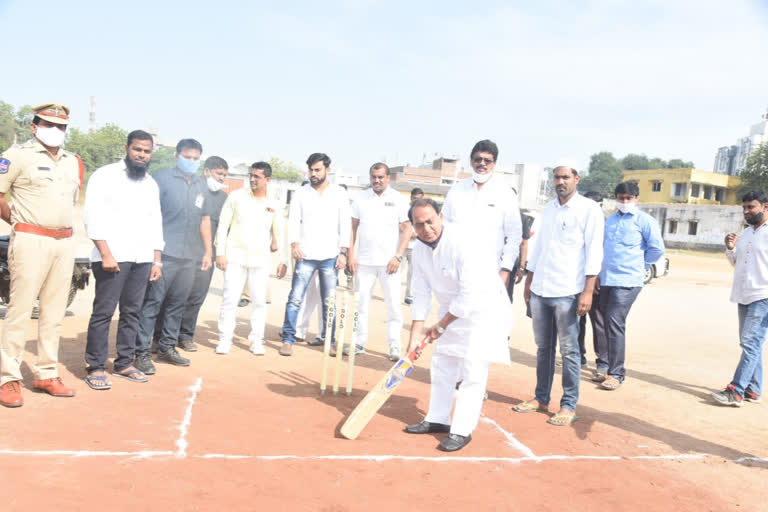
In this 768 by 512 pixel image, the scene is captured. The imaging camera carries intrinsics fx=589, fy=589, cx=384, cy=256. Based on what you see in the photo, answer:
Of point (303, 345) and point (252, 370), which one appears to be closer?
point (252, 370)

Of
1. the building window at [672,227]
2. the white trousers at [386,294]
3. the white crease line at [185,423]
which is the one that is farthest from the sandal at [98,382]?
the building window at [672,227]

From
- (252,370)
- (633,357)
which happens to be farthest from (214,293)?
(633,357)

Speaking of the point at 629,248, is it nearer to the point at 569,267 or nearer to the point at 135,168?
the point at 569,267

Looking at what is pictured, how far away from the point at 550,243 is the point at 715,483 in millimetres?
2343

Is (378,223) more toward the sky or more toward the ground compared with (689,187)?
more toward the ground

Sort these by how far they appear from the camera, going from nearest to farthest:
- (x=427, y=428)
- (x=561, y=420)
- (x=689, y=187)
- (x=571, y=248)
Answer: (x=427, y=428) < (x=561, y=420) < (x=571, y=248) < (x=689, y=187)

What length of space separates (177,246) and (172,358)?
1.26m

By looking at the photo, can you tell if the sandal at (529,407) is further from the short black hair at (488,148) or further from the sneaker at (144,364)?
the sneaker at (144,364)

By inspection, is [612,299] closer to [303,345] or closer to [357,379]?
[357,379]

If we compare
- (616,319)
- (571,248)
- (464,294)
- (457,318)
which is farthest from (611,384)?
(464,294)

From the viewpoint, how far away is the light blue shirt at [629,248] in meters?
7.05

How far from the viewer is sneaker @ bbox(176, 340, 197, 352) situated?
7328 mm

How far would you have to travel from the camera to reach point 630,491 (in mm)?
4051

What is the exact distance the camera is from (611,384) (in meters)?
6.88
